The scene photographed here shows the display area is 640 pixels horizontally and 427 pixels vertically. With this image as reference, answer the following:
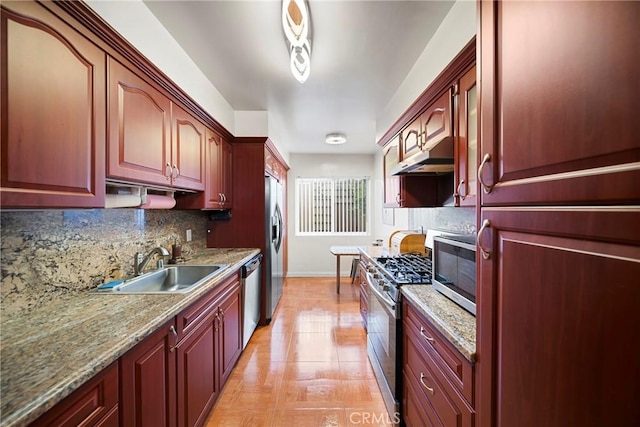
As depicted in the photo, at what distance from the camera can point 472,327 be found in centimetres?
107

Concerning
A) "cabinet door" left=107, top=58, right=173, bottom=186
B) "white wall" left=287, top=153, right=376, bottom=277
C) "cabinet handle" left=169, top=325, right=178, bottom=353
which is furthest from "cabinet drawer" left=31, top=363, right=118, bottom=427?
"white wall" left=287, top=153, right=376, bottom=277

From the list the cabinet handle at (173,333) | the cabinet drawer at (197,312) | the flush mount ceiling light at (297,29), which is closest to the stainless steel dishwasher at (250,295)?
the cabinet drawer at (197,312)

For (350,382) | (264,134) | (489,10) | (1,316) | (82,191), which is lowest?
(350,382)

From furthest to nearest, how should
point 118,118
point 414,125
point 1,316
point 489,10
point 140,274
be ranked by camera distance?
point 414,125 < point 140,274 < point 118,118 < point 1,316 < point 489,10

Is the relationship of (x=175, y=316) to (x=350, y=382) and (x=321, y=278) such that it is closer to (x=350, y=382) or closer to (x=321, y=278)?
(x=350, y=382)

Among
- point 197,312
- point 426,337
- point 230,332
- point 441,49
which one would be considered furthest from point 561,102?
point 230,332

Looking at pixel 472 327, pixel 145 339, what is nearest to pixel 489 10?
pixel 472 327

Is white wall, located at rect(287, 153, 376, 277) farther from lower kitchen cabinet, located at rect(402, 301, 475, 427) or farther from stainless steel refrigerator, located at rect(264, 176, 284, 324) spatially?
lower kitchen cabinet, located at rect(402, 301, 475, 427)

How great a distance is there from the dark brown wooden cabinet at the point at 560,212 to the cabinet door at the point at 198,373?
1.38m

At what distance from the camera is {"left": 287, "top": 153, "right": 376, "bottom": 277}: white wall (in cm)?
525

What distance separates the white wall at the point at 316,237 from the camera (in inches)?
207

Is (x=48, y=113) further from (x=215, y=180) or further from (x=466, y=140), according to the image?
→ (x=466, y=140)

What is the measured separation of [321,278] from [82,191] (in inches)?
174

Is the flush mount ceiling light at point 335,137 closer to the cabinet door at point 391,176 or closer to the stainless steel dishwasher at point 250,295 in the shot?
the cabinet door at point 391,176
